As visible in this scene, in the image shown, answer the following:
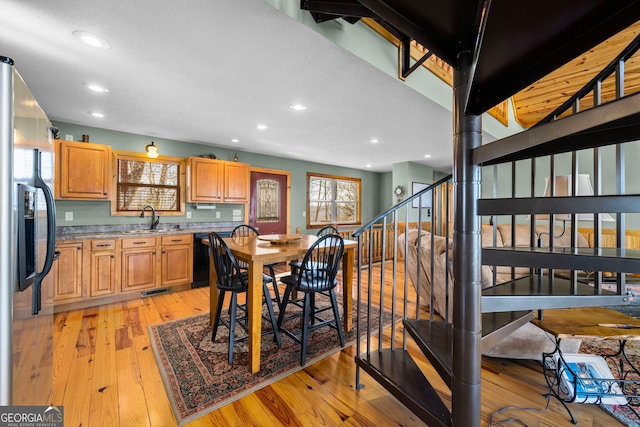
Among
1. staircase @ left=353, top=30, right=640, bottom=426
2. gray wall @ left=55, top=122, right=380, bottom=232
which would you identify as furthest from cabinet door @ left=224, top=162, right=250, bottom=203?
staircase @ left=353, top=30, right=640, bottom=426

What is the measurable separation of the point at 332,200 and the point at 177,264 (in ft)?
13.4

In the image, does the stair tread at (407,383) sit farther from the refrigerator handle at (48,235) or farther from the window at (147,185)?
the window at (147,185)

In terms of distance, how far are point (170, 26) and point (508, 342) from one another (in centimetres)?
324

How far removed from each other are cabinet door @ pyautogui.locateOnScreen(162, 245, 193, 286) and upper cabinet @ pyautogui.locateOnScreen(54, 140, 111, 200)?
3.63ft

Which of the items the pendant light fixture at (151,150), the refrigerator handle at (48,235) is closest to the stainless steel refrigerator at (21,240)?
the refrigerator handle at (48,235)

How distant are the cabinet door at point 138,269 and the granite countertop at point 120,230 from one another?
0.26m

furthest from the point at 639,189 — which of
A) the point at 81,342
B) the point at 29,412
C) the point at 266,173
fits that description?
the point at 81,342

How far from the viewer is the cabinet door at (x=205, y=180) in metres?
4.30

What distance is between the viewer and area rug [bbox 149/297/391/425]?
171 centimetres

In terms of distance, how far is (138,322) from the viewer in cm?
288

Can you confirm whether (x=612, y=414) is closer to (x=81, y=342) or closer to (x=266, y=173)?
(x=81, y=342)

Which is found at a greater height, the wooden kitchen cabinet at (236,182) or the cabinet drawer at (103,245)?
the wooden kitchen cabinet at (236,182)

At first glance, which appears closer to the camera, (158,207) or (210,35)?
(210,35)

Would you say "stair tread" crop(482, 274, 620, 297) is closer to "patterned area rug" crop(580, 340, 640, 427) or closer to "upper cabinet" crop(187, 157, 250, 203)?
"patterned area rug" crop(580, 340, 640, 427)
